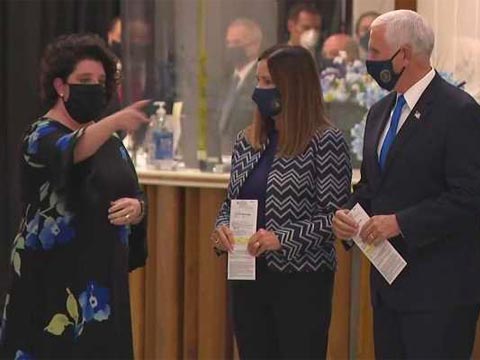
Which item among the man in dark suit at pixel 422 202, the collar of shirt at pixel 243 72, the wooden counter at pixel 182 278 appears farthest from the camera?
the collar of shirt at pixel 243 72

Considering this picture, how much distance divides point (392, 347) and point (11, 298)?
1337 mm

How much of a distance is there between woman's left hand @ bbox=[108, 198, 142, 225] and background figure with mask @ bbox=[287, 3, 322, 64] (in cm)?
242

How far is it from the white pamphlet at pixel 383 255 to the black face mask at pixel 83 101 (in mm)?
971

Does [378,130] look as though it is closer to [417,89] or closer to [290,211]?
[417,89]

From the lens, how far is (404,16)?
3.43 metres

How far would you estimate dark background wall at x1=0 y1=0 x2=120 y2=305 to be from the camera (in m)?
7.35

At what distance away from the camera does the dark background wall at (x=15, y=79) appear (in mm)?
7352

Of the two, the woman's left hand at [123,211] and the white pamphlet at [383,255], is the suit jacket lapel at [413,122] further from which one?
the woman's left hand at [123,211]

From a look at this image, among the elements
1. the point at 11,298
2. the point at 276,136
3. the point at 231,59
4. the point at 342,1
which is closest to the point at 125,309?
the point at 11,298

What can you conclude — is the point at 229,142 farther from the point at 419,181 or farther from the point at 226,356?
the point at 419,181

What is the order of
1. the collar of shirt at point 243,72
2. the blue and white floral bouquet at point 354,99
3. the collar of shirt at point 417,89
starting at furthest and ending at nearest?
the collar of shirt at point 243,72, the blue and white floral bouquet at point 354,99, the collar of shirt at point 417,89

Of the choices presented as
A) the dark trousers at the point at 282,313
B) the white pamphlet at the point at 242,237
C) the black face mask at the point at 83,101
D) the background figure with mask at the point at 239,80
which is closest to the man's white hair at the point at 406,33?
the white pamphlet at the point at 242,237

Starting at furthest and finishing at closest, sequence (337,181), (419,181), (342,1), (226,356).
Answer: (342,1)
(226,356)
(337,181)
(419,181)

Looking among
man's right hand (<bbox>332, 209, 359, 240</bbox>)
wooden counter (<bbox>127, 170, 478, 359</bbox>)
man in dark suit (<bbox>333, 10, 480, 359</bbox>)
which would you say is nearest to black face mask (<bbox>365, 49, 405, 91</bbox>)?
man in dark suit (<bbox>333, 10, 480, 359</bbox>)
